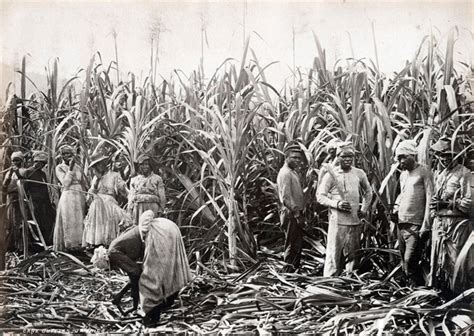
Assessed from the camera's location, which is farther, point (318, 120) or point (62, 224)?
point (62, 224)

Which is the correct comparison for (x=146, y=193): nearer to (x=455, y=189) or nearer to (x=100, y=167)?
(x=100, y=167)

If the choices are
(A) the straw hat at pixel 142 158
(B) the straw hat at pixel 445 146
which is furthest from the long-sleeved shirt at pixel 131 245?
(B) the straw hat at pixel 445 146

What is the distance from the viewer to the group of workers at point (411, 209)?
320 cm

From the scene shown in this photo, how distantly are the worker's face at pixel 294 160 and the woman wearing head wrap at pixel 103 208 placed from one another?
1.03 m

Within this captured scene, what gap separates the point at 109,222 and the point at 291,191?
115cm

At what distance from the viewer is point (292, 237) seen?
3328mm

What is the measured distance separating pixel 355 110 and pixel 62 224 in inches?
77.6

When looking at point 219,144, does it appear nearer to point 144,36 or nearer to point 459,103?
point 144,36

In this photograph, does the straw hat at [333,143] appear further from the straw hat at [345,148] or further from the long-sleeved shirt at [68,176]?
the long-sleeved shirt at [68,176]

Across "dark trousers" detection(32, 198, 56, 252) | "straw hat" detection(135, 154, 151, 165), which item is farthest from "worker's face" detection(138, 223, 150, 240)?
"dark trousers" detection(32, 198, 56, 252)

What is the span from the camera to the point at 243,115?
3391 mm

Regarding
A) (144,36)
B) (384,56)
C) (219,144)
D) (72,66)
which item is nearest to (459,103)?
(384,56)

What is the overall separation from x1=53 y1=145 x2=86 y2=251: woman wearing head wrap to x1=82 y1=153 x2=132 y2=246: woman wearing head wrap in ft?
0.19

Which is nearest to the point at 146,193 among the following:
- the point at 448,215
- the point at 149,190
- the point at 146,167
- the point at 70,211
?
the point at 149,190
